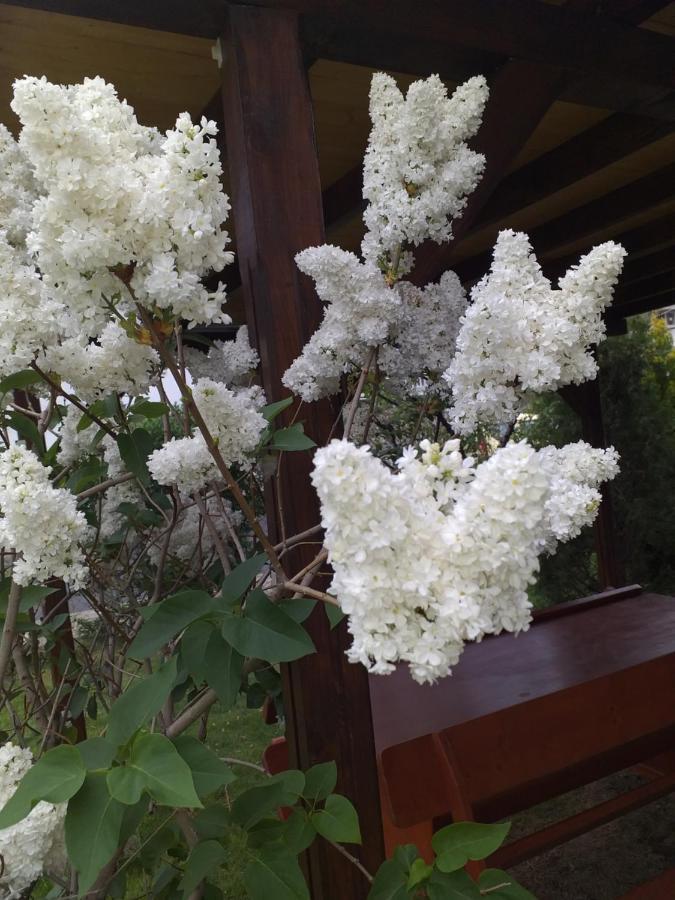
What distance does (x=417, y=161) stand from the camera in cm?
142

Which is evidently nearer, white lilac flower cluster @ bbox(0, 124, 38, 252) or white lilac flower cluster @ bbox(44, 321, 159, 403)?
white lilac flower cluster @ bbox(44, 321, 159, 403)

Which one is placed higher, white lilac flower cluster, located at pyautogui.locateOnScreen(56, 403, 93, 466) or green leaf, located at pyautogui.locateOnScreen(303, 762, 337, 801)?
white lilac flower cluster, located at pyautogui.locateOnScreen(56, 403, 93, 466)

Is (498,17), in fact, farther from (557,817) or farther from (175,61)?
(557,817)

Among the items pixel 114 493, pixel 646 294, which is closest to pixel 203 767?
pixel 114 493

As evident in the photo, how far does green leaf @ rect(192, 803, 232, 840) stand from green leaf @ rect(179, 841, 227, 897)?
0.08 m

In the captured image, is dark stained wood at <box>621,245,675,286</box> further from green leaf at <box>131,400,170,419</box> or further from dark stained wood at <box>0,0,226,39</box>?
green leaf at <box>131,400,170,419</box>

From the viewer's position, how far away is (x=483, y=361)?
114 centimetres

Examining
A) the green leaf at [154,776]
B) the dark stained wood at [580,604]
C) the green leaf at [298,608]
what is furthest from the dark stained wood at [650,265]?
the green leaf at [154,776]

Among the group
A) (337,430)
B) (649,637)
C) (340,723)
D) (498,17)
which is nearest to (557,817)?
(649,637)

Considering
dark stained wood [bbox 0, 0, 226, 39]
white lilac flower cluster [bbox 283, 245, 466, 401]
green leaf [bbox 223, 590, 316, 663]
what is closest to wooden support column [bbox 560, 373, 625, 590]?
white lilac flower cluster [bbox 283, 245, 466, 401]

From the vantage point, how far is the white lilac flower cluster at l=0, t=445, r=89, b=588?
1.04m

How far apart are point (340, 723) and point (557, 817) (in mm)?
2424

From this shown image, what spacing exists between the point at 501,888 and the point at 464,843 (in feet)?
0.34

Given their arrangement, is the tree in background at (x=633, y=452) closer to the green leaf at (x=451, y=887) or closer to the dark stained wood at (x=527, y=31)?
the dark stained wood at (x=527, y=31)
